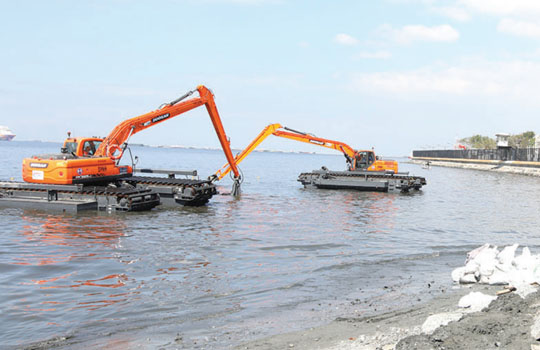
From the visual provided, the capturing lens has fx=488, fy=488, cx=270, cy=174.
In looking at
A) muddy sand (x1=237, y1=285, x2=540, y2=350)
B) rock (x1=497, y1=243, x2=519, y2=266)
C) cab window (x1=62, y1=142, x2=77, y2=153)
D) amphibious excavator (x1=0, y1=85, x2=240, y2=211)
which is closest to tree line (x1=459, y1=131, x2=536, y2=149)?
amphibious excavator (x1=0, y1=85, x2=240, y2=211)

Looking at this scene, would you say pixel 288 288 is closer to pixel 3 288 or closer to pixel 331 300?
pixel 331 300

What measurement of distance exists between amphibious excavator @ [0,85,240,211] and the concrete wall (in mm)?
60582

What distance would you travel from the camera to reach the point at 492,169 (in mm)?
78312

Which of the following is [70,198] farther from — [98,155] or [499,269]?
[499,269]

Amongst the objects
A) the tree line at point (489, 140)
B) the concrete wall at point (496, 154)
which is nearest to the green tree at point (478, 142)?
the tree line at point (489, 140)

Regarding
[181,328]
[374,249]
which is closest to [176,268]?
[181,328]

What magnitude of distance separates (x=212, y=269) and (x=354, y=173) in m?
25.4

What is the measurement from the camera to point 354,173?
1372 inches

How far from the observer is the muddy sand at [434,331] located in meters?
5.03

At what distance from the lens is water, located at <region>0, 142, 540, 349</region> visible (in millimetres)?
7098

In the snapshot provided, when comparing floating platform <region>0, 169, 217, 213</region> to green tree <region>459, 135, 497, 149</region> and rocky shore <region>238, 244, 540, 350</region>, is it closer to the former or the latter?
rocky shore <region>238, 244, 540, 350</region>

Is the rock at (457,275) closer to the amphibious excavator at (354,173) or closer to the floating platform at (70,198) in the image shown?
the floating platform at (70,198)

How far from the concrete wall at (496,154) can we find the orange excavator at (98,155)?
194ft

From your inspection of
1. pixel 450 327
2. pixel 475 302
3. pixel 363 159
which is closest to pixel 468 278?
pixel 475 302
